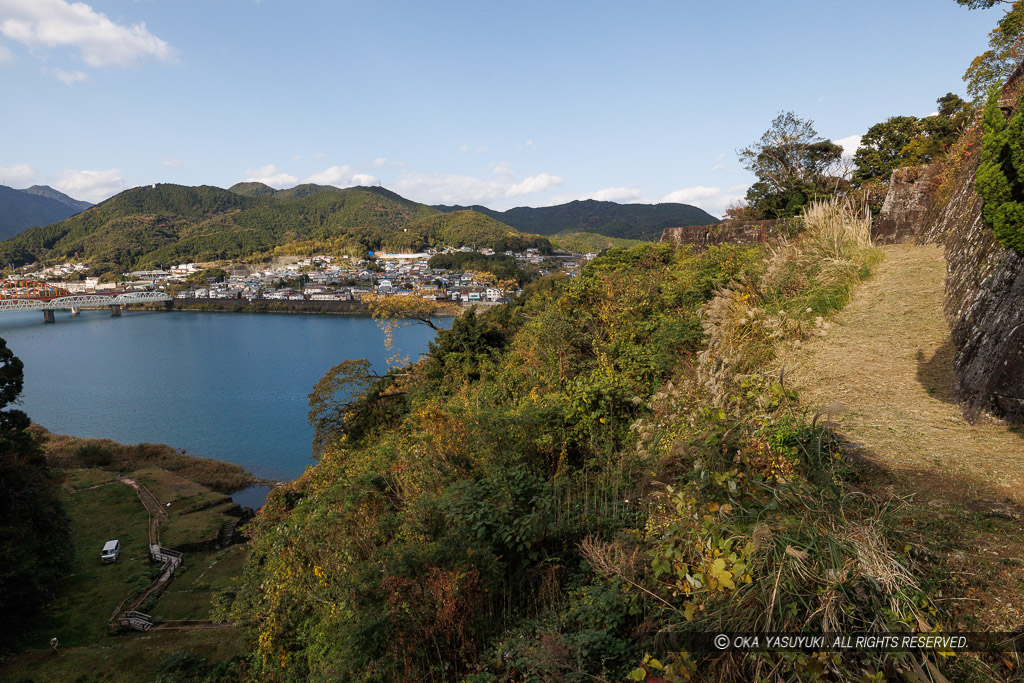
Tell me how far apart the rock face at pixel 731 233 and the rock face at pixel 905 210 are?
1596 mm

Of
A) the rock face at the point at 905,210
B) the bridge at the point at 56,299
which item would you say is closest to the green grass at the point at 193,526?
the rock face at the point at 905,210

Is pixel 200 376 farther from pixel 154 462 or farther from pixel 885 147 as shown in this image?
pixel 885 147

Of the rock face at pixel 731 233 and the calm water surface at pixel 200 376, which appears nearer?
the rock face at pixel 731 233

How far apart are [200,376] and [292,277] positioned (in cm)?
4351

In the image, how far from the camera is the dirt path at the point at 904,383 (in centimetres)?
275

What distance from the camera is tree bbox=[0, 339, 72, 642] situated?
41.0 ft

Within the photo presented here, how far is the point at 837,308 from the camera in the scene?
5.58 meters

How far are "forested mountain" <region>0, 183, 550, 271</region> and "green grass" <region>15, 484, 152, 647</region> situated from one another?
60.5 meters

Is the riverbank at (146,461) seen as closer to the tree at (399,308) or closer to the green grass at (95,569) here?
the green grass at (95,569)

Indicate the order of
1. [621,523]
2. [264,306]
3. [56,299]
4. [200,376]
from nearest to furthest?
[621,523], [200,376], [264,306], [56,299]

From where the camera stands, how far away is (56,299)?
74188 millimetres

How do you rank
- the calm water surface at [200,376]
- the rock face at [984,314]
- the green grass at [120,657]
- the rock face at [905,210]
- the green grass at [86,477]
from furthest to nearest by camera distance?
Result: 1. the calm water surface at [200,376]
2. the green grass at [86,477]
3. the green grass at [120,657]
4. the rock face at [905,210]
5. the rock face at [984,314]

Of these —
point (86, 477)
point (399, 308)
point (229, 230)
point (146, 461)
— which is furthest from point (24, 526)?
point (229, 230)

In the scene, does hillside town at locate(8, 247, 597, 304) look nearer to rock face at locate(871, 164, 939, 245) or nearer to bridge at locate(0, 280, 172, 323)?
bridge at locate(0, 280, 172, 323)
